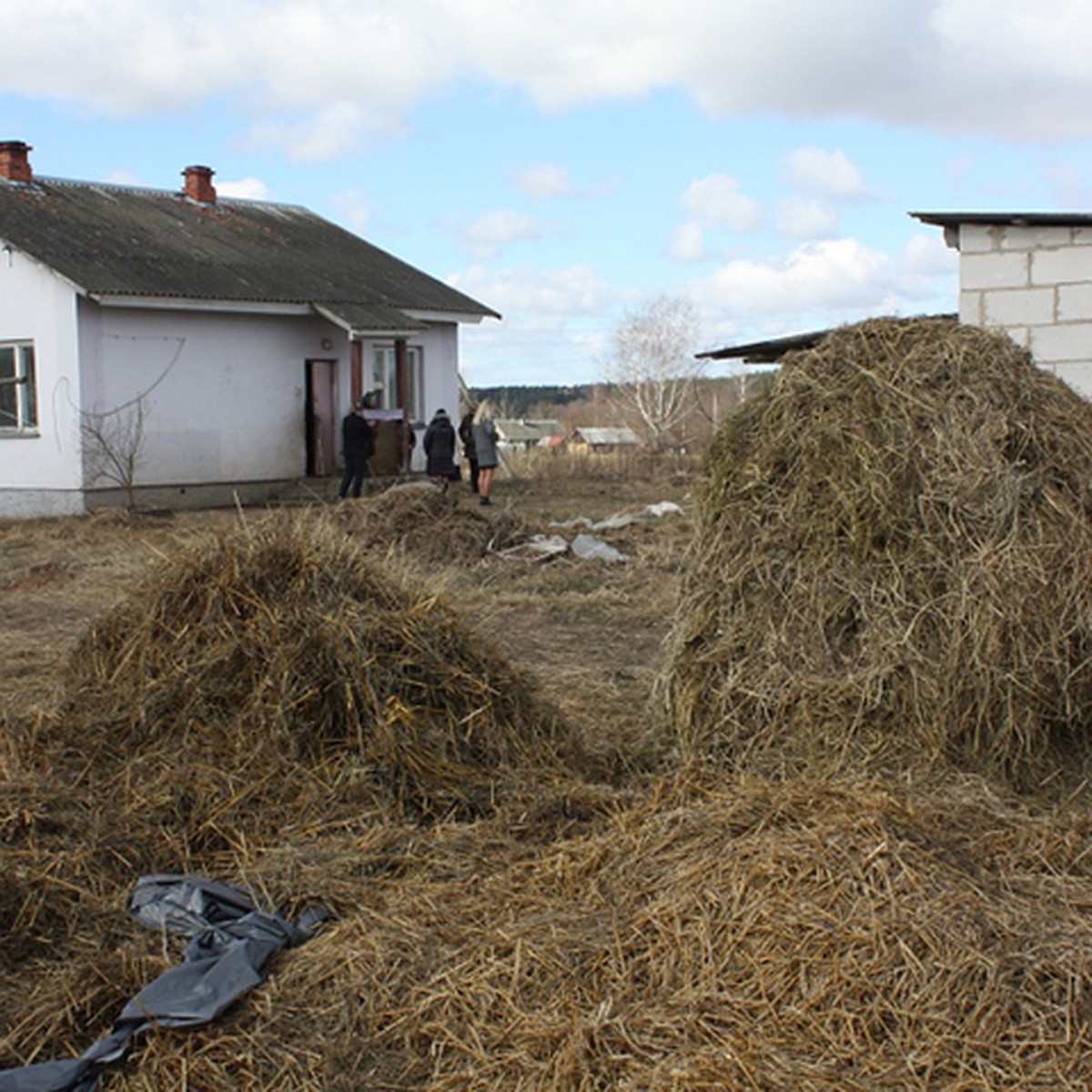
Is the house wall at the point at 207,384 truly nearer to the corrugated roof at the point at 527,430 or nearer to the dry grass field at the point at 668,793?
the dry grass field at the point at 668,793

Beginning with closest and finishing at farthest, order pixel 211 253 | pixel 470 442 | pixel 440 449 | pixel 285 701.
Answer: pixel 285 701, pixel 440 449, pixel 211 253, pixel 470 442

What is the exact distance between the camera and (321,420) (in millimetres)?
24000

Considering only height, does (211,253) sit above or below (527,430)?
above

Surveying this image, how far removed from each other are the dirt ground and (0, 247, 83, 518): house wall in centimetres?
129

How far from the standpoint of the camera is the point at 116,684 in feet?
19.5

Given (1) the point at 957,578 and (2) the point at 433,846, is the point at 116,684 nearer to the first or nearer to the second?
(2) the point at 433,846

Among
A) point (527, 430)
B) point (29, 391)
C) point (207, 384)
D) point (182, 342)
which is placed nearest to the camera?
point (29, 391)

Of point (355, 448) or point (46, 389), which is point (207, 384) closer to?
point (46, 389)

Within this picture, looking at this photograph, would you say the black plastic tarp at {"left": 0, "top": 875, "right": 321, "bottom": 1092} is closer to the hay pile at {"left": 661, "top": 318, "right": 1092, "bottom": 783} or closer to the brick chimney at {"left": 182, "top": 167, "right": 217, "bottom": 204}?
the hay pile at {"left": 661, "top": 318, "right": 1092, "bottom": 783}

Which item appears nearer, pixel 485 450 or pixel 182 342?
pixel 485 450

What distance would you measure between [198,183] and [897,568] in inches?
892

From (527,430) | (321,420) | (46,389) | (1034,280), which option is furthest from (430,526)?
(527,430)

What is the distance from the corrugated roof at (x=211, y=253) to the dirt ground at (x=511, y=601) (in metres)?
3.96

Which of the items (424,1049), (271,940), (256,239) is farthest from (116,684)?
(256,239)
